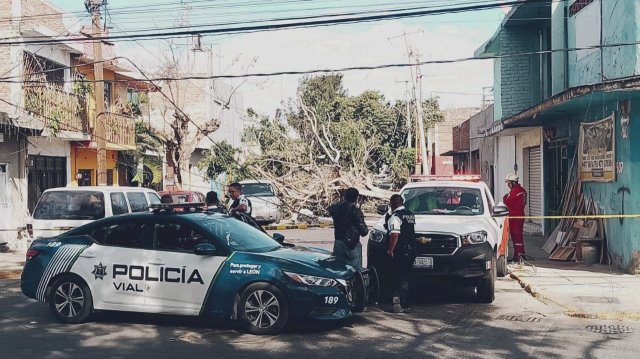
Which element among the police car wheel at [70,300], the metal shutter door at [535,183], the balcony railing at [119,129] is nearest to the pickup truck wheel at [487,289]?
the police car wheel at [70,300]

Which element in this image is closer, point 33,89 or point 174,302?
point 174,302

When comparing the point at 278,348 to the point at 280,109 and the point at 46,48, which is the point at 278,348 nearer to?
the point at 46,48

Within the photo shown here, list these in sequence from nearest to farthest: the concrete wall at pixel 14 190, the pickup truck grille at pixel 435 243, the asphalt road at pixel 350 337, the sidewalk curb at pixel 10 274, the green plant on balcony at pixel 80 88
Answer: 1. the asphalt road at pixel 350 337
2. the pickup truck grille at pixel 435 243
3. the sidewalk curb at pixel 10 274
4. the concrete wall at pixel 14 190
5. the green plant on balcony at pixel 80 88

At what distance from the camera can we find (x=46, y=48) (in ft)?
74.7

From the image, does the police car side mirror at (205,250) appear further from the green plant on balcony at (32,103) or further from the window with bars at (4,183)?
the green plant on balcony at (32,103)

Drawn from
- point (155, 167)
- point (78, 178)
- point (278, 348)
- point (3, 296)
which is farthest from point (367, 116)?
point (278, 348)

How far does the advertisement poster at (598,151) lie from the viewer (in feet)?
47.0

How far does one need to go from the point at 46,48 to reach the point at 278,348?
58.2 feet

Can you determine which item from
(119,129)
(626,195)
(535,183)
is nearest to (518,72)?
(535,183)

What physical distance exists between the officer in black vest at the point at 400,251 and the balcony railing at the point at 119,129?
1751cm

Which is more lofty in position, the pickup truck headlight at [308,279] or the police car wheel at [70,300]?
the pickup truck headlight at [308,279]

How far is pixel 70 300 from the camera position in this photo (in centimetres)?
948

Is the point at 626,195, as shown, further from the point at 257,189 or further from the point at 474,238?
the point at 257,189

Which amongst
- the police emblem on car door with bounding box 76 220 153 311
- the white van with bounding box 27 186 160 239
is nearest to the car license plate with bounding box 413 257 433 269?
the police emblem on car door with bounding box 76 220 153 311
